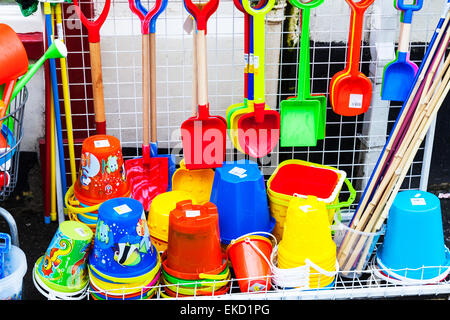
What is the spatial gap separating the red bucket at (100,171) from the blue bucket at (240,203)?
40 cm

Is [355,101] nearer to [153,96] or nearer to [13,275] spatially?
[153,96]

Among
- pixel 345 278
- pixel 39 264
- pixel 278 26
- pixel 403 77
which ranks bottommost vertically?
pixel 345 278

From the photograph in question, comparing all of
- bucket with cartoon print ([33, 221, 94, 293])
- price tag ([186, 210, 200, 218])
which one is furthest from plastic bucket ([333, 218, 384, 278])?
bucket with cartoon print ([33, 221, 94, 293])

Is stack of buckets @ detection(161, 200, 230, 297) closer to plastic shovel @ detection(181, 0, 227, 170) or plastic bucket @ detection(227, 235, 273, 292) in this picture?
plastic bucket @ detection(227, 235, 273, 292)

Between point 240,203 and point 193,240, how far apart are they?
11.4 inches

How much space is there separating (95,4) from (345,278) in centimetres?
157

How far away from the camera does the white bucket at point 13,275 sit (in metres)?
2.09

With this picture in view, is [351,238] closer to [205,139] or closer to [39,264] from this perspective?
[205,139]

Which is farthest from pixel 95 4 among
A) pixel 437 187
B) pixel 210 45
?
pixel 437 187

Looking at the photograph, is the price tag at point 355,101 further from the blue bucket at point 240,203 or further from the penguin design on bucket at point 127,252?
the penguin design on bucket at point 127,252

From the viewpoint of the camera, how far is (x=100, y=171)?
2.47 meters

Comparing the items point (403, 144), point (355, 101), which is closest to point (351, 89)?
point (355, 101)

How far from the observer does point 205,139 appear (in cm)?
254

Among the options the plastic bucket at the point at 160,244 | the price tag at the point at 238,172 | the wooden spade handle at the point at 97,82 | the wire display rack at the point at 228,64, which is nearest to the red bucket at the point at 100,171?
the wooden spade handle at the point at 97,82
